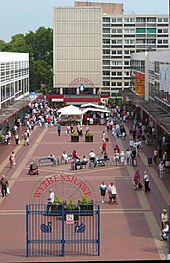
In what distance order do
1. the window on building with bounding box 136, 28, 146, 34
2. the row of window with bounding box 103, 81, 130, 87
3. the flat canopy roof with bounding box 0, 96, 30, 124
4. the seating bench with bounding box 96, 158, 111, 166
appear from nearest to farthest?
the seating bench with bounding box 96, 158, 111, 166, the flat canopy roof with bounding box 0, 96, 30, 124, the row of window with bounding box 103, 81, 130, 87, the window on building with bounding box 136, 28, 146, 34

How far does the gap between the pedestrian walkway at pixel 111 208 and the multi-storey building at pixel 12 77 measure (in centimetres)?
1201

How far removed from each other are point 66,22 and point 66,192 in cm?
5993

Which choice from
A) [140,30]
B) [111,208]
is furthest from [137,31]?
[111,208]

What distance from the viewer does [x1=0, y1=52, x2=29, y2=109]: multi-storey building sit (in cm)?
5138

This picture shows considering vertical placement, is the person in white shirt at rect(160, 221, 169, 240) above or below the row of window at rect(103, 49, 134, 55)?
below

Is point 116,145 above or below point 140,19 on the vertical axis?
below

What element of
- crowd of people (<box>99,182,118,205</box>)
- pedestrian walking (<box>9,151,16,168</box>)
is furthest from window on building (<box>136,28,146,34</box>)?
crowd of people (<box>99,182,118,205</box>)

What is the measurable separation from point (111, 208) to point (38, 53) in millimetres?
81438

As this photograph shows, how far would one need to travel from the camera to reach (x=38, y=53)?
336 feet

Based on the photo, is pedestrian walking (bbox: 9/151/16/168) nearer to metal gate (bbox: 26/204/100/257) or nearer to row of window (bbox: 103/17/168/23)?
metal gate (bbox: 26/204/100/257)

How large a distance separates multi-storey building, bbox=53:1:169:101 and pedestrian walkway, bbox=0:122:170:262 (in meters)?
44.8

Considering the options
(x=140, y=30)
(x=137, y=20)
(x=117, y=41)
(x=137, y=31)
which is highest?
(x=137, y=20)

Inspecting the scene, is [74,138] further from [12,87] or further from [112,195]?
[112,195]

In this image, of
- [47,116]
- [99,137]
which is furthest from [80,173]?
[47,116]
